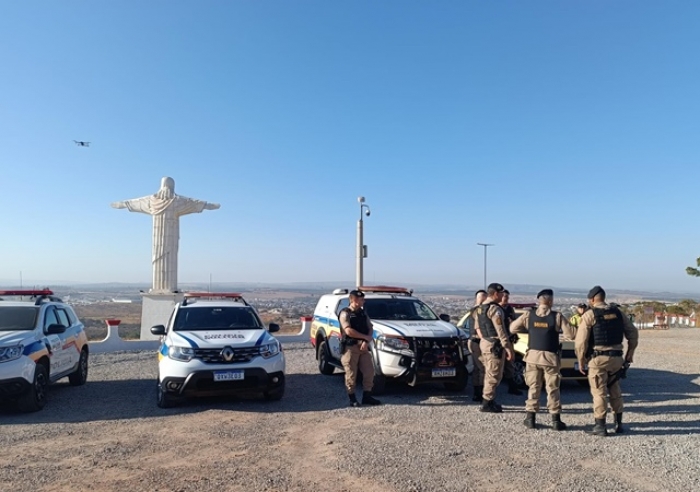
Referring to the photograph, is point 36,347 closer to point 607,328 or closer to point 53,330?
point 53,330

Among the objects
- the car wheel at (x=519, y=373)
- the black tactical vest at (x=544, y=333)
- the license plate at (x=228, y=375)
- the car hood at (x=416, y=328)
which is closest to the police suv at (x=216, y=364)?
the license plate at (x=228, y=375)

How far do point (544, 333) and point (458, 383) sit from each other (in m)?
2.72

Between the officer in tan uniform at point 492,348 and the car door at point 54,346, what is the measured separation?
271 inches

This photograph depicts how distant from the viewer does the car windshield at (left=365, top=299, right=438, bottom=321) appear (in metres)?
10.3

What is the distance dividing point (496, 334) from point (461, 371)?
4.88ft

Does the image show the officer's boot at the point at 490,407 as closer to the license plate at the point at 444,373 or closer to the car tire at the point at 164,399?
the license plate at the point at 444,373

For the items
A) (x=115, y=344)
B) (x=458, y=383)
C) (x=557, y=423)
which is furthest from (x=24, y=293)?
(x=557, y=423)

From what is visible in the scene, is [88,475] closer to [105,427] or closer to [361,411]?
[105,427]

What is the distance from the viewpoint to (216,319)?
9328 millimetres

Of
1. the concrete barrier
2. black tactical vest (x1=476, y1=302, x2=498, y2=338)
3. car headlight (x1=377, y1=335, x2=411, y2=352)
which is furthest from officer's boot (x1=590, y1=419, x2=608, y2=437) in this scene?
the concrete barrier

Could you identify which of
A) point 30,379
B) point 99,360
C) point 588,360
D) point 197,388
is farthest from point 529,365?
point 99,360

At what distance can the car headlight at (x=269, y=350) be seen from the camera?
8242mm

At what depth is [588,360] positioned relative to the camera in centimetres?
664

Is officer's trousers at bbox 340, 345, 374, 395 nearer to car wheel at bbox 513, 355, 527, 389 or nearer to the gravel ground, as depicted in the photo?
the gravel ground
